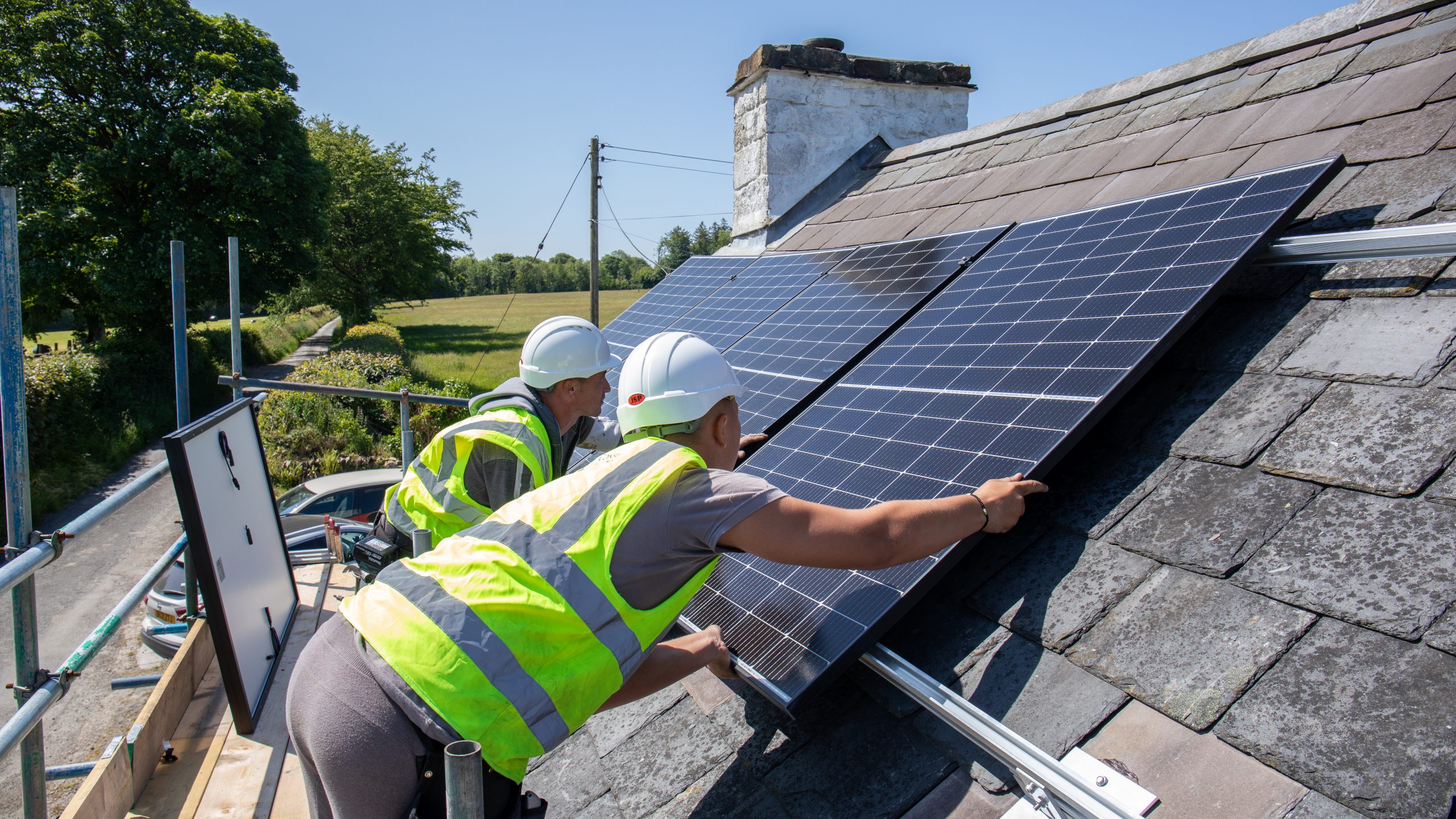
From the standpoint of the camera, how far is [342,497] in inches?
477

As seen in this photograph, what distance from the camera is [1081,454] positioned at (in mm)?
3027

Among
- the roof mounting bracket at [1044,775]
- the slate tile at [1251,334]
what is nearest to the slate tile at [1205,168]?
the slate tile at [1251,334]

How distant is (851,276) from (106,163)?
32.3 metres

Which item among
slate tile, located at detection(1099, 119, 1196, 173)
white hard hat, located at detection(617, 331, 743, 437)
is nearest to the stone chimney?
slate tile, located at detection(1099, 119, 1196, 173)

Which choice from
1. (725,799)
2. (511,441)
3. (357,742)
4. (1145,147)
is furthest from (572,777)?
(1145,147)

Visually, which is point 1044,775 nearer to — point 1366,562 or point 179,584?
point 1366,562

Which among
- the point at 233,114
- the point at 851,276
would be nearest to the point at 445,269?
the point at 233,114

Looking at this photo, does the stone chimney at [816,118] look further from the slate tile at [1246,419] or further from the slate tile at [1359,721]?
the slate tile at [1359,721]

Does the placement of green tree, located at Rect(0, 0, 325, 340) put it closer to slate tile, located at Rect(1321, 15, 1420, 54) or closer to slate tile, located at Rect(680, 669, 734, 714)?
slate tile, located at Rect(680, 669, 734, 714)

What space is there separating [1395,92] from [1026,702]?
12.1ft

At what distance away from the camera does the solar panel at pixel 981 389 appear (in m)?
2.67

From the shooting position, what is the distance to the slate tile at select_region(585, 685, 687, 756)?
3.07 m

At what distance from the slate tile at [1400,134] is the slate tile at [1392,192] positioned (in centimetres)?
8

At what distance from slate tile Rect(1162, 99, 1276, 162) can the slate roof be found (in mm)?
779
